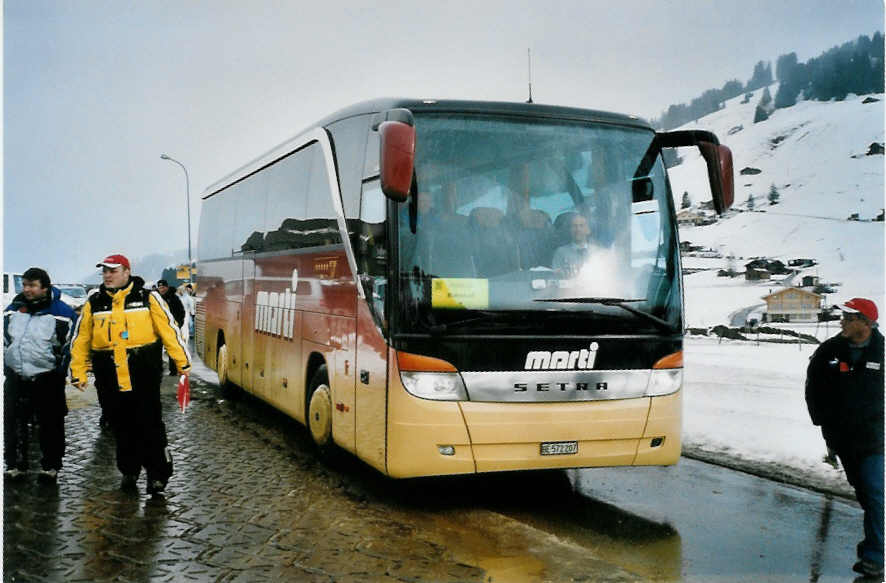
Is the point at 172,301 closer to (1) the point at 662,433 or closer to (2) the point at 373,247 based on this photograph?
(2) the point at 373,247

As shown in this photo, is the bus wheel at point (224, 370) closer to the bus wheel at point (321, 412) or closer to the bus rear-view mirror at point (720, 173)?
the bus wheel at point (321, 412)

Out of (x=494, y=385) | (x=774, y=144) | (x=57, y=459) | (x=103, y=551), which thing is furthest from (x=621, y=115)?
(x=774, y=144)

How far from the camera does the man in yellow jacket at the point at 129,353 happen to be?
21.8 ft

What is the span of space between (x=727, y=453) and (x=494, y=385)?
398 centimetres

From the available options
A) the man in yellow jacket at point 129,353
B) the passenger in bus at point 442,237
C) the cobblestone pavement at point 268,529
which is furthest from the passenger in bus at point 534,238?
the man in yellow jacket at point 129,353

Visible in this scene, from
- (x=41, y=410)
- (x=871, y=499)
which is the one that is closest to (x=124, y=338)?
(x=41, y=410)

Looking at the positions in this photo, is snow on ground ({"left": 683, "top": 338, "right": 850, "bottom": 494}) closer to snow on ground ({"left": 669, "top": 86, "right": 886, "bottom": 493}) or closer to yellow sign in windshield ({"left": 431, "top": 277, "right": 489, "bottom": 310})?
snow on ground ({"left": 669, "top": 86, "right": 886, "bottom": 493})

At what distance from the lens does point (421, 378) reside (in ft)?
20.5

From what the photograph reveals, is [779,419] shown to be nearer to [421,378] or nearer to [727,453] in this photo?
[727,453]

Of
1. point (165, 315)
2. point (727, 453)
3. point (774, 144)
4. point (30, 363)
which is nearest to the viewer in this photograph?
point (165, 315)

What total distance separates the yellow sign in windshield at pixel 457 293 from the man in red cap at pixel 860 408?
2.30 meters

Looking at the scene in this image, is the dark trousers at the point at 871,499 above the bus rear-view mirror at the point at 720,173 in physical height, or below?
below

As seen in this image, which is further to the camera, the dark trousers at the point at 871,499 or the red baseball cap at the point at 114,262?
the red baseball cap at the point at 114,262

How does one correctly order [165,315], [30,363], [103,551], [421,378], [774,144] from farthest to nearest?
[774,144] → [30,363] → [165,315] → [421,378] → [103,551]
